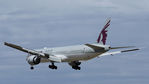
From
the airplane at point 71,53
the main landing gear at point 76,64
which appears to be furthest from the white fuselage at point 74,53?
the main landing gear at point 76,64

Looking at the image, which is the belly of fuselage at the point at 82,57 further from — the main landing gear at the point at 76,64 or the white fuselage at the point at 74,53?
the main landing gear at the point at 76,64

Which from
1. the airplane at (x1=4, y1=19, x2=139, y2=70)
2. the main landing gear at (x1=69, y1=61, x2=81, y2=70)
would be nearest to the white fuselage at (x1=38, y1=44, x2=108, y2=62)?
the airplane at (x1=4, y1=19, x2=139, y2=70)

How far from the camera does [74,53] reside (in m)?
137

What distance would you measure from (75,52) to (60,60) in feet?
12.8

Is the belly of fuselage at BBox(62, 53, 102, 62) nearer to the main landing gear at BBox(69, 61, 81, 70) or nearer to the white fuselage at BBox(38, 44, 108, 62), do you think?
the white fuselage at BBox(38, 44, 108, 62)

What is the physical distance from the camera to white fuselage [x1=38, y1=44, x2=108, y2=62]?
13450 cm

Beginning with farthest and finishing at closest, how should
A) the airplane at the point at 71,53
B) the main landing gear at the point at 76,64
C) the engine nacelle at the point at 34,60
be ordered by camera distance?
the main landing gear at the point at 76,64 → the engine nacelle at the point at 34,60 → the airplane at the point at 71,53

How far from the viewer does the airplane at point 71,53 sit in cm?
13400

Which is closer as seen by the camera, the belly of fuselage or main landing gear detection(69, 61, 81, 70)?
the belly of fuselage

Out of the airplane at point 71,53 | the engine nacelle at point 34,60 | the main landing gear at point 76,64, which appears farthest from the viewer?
the main landing gear at point 76,64

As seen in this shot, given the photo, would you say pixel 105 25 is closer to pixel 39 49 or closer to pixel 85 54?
pixel 85 54

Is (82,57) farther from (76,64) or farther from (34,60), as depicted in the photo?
(34,60)

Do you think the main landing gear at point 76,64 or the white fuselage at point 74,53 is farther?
the main landing gear at point 76,64

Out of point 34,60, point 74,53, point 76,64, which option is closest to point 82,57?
point 74,53
